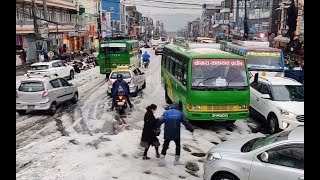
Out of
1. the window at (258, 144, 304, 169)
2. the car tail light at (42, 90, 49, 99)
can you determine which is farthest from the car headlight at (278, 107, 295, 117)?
the car tail light at (42, 90, 49, 99)

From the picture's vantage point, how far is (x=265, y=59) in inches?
786

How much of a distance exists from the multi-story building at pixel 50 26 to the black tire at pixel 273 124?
22.6m

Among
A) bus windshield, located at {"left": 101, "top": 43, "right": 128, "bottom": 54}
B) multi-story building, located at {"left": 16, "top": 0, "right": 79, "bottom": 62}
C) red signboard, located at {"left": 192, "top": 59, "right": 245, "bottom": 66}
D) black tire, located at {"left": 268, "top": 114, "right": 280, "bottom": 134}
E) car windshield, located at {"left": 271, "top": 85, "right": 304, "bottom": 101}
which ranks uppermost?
multi-story building, located at {"left": 16, "top": 0, "right": 79, "bottom": 62}

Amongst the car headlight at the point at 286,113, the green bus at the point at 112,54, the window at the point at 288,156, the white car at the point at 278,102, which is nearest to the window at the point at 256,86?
the white car at the point at 278,102

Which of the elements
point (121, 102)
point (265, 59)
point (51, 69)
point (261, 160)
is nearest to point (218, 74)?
point (121, 102)

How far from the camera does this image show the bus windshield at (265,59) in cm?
1975

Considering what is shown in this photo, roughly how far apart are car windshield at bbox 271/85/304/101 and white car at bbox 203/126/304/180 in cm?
578

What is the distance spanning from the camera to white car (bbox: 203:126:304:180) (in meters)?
6.02

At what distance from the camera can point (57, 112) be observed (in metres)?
15.4

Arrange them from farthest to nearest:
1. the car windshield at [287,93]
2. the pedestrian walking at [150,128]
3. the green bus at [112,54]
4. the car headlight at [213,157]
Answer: the green bus at [112,54]
the car windshield at [287,93]
the pedestrian walking at [150,128]
the car headlight at [213,157]

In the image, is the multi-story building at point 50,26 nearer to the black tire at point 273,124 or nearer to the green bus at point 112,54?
the green bus at point 112,54

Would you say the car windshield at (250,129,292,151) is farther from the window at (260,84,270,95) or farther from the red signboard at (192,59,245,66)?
the window at (260,84,270,95)

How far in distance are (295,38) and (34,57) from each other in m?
31.5

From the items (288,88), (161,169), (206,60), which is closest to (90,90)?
(206,60)
